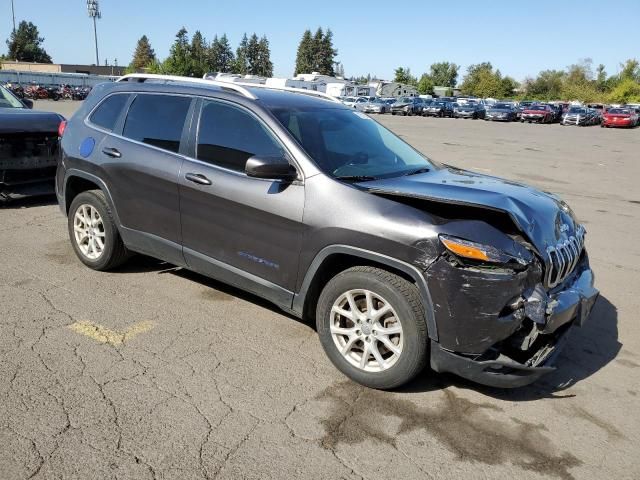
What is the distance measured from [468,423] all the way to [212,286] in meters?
2.71

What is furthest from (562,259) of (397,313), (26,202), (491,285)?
(26,202)

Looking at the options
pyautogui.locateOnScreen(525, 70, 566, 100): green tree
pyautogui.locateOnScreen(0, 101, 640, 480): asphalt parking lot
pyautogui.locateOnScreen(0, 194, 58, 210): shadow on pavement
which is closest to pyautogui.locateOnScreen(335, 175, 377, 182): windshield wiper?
pyautogui.locateOnScreen(0, 101, 640, 480): asphalt parking lot

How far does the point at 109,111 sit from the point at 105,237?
45.7 inches

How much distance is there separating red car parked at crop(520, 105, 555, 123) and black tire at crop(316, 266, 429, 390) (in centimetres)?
4849

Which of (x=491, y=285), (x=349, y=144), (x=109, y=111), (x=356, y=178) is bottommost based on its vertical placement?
(x=491, y=285)

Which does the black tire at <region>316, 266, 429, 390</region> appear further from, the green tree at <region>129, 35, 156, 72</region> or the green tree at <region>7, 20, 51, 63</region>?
the green tree at <region>129, 35, 156, 72</region>

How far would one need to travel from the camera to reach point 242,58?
142875 millimetres

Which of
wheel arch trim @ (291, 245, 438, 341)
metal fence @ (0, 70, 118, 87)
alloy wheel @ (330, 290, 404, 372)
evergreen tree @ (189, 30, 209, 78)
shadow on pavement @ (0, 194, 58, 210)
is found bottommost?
shadow on pavement @ (0, 194, 58, 210)

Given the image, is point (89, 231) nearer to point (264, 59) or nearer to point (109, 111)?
point (109, 111)

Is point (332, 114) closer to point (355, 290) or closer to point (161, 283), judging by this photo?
point (355, 290)

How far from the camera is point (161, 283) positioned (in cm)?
512

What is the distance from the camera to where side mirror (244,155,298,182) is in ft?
11.8

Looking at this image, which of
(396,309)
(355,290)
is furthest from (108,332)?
(396,309)

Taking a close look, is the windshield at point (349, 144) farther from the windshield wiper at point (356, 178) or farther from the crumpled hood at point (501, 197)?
the crumpled hood at point (501, 197)
